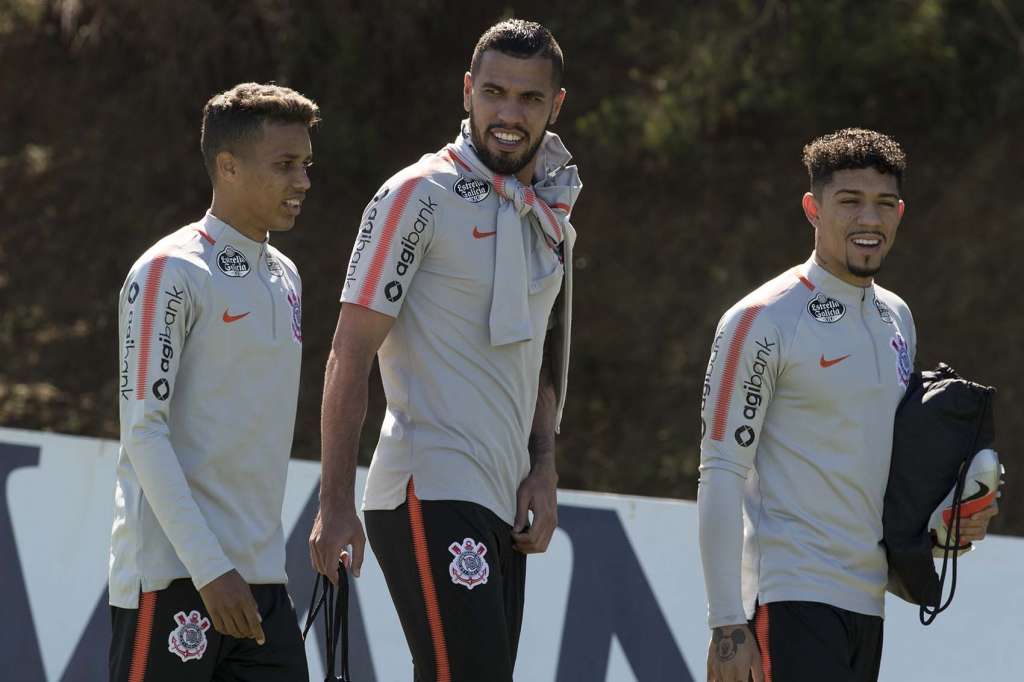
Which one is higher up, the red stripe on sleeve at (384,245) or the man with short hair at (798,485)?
→ the red stripe on sleeve at (384,245)

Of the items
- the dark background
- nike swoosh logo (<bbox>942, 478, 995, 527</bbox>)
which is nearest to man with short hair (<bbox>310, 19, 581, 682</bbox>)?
nike swoosh logo (<bbox>942, 478, 995, 527</bbox>)

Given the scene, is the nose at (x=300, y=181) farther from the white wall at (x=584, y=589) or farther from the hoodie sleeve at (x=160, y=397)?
the white wall at (x=584, y=589)

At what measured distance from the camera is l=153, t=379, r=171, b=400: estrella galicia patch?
12.5 feet

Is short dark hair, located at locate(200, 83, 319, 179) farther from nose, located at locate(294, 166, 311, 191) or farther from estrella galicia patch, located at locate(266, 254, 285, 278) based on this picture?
estrella galicia patch, located at locate(266, 254, 285, 278)

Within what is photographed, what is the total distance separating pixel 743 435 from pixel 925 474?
0.50 meters

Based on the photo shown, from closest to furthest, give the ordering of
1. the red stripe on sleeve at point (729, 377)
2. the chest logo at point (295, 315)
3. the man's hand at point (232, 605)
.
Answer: the man's hand at point (232, 605), the red stripe on sleeve at point (729, 377), the chest logo at point (295, 315)

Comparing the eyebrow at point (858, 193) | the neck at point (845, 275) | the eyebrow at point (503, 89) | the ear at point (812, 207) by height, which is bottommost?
Result: the neck at point (845, 275)

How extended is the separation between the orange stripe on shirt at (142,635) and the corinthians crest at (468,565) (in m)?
0.81

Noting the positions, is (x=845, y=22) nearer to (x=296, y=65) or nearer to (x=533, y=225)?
(x=296, y=65)

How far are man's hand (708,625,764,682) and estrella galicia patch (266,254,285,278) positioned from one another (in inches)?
62.9

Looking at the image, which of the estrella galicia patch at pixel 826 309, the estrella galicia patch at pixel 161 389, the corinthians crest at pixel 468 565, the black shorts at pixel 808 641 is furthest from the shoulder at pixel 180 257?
the black shorts at pixel 808 641

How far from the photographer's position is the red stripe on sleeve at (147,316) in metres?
3.83

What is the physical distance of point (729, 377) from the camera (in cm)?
400

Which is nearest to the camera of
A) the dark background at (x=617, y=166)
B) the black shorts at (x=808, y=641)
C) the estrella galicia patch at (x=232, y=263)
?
the black shorts at (x=808, y=641)
